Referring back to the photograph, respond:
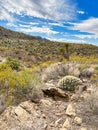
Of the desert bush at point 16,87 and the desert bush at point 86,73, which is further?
the desert bush at point 86,73

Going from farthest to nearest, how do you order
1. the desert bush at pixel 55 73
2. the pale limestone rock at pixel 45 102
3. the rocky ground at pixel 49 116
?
the desert bush at pixel 55 73 → the pale limestone rock at pixel 45 102 → the rocky ground at pixel 49 116

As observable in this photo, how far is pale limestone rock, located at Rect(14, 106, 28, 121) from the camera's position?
5.49 meters

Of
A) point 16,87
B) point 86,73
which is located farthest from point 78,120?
point 86,73

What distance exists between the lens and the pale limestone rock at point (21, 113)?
5.49 m

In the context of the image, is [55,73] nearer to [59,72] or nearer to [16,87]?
[59,72]

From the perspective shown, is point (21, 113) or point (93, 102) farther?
point (93, 102)

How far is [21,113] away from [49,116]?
730 mm

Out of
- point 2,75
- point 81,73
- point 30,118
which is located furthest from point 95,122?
point 81,73

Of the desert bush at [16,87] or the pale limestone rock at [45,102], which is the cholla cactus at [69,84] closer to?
the desert bush at [16,87]

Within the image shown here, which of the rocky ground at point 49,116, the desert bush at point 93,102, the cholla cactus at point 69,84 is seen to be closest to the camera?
the rocky ground at point 49,116

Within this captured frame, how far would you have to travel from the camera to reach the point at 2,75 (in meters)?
7.87

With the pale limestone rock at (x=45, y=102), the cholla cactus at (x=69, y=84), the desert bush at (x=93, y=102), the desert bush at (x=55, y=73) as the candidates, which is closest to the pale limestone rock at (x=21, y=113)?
the pale limestone rock at (x=45, y=102)

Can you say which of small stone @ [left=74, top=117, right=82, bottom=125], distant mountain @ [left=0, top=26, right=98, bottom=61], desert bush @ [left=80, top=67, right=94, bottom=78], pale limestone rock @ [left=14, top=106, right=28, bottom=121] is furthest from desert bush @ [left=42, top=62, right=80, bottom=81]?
distant mountain @ [left=0, top=26, right=98, bottom=61]

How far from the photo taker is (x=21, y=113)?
5.66 m
